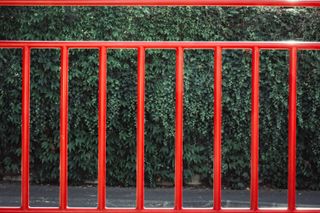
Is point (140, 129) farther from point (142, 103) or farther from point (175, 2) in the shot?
point (175, 2)

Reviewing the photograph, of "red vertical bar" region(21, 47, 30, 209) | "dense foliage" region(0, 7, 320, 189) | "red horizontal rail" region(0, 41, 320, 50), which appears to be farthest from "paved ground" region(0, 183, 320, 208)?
"red horizontal rail" region(0, 41, 320, 50)

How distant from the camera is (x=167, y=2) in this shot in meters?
2.65

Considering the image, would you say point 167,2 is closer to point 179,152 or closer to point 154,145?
point 179,152

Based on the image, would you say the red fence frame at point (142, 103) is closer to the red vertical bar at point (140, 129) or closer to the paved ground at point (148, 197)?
the red vertical bar at point (140, 129)

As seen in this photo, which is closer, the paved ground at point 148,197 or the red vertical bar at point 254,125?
the red vertical bar at point 254,125

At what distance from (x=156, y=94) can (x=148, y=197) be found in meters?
1.42

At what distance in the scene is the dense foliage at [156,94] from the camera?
6695 millimetres

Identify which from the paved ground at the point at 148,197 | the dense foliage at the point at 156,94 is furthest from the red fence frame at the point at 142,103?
the dense foliage at the point at 156,94

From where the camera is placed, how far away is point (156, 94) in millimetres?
6680

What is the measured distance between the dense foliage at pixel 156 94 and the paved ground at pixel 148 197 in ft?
0.76

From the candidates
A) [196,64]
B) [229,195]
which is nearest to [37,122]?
[196,64]

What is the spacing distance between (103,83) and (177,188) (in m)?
0.70

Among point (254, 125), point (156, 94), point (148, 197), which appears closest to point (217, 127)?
point (254, 125)

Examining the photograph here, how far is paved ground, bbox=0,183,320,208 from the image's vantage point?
5741 mm
